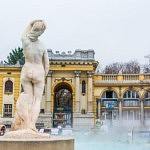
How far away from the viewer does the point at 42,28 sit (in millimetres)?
10453

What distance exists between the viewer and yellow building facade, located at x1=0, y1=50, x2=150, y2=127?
46438 mm

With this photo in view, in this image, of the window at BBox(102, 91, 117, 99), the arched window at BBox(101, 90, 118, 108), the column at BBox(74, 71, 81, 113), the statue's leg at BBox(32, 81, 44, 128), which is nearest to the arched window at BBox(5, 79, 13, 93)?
the column at BBox(74, 71, 81, 113)

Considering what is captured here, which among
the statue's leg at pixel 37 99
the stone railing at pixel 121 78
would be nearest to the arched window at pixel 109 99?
the stone railing at pixel 121 78

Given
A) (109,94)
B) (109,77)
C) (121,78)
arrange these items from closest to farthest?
(109,94) → (121,78) → (109,77)

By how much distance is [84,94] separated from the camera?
1865 inches

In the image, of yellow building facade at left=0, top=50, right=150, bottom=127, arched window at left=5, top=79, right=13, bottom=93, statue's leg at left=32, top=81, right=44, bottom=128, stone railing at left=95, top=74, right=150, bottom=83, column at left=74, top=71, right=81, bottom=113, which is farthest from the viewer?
stone railing at left=95, top=74, right=150, bottom=83

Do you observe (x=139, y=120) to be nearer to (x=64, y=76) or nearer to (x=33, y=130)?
(x=64, y=76)

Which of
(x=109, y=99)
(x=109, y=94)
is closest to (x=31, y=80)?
(x=109, y=99)

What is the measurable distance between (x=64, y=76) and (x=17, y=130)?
124 ft

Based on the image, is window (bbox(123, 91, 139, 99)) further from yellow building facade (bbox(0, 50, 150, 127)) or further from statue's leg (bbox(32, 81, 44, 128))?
statue's leg (bbox(32, 81, 44, 128))

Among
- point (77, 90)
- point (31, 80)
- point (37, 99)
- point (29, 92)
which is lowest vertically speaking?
point (37, 99)

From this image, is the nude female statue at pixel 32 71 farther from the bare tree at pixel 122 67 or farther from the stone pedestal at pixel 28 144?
the bare tree at pixel 122 67

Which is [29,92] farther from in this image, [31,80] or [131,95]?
[131,95]

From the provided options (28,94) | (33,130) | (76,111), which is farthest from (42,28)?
(76,111)
